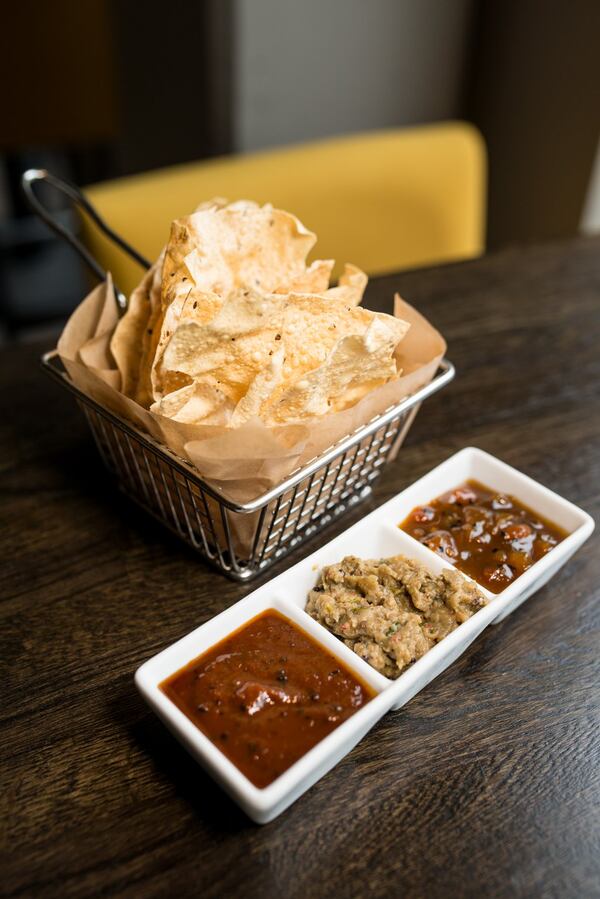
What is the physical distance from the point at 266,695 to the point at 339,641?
0.33 ft

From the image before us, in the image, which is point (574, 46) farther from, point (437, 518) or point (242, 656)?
point (242, 656)

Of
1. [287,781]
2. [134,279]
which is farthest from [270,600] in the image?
[134,279]

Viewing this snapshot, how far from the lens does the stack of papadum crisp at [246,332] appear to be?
0.88 meters

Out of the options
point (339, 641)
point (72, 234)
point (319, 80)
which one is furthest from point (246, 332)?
point (319, 80)

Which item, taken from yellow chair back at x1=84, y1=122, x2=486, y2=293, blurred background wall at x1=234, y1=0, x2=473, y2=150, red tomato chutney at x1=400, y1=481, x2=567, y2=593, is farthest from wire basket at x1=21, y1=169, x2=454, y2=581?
blurred background wall at x1=234, y1=0, x2=473, y2=150

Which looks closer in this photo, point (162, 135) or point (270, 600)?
point (270, 600)

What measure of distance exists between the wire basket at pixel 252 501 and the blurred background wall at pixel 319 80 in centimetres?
199

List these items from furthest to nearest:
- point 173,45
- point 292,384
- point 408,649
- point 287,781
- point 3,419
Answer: point 173,45, point 3,419, point 292,384, point 408,649, point 287,781

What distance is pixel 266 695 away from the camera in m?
0.76

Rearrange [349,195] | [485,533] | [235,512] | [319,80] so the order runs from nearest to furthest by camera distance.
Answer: [235,512], [485,533], [349,195], [319,80]

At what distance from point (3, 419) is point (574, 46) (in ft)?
7.64

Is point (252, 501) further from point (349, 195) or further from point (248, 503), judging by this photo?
point (349, 195)

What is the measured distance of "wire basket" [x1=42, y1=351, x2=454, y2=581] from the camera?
35.2 inches

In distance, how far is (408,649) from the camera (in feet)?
2.62
